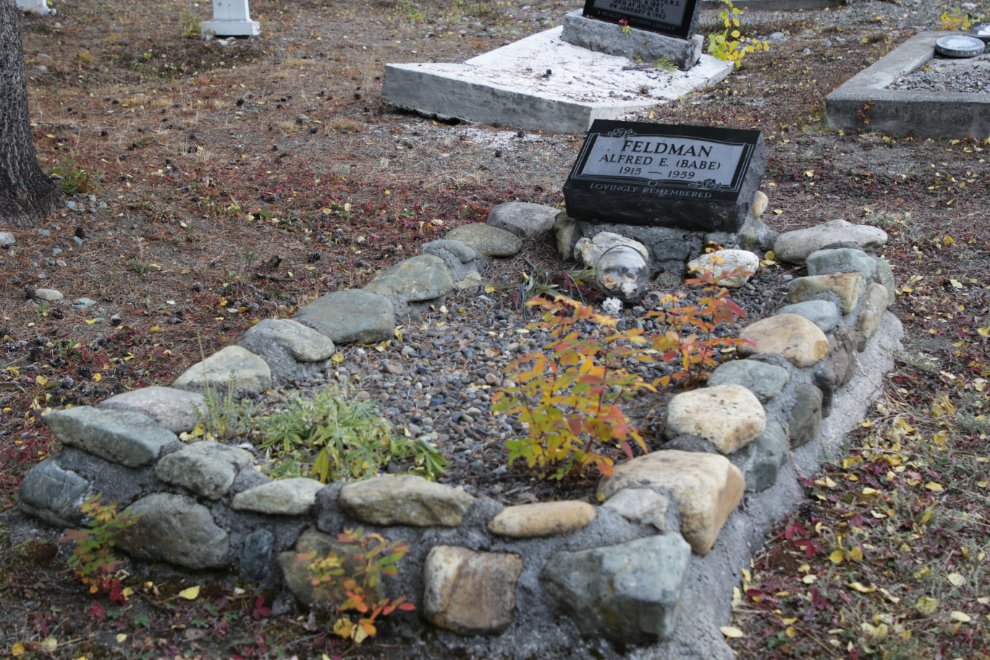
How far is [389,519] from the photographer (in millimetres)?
2488

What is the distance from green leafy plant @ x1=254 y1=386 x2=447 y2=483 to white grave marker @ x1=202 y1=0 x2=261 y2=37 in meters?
9.60

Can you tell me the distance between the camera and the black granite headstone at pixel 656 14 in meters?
9.51

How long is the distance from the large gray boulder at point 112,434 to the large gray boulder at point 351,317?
1.03 m

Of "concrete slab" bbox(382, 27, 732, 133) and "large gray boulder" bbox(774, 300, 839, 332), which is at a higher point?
"concrete slab" bbox(382, 27, 732, 133)

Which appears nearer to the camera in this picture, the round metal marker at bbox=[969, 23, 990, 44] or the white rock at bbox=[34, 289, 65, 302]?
the white rock at bbox=[34, 289, 65, 302]

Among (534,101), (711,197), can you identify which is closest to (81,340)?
(711,197)

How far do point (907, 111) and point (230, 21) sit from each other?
8.84 m

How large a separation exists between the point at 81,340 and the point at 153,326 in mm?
344

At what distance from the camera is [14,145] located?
5.02 meters

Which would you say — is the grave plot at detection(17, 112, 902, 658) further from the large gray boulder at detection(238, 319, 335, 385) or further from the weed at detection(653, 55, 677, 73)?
the weed at detection(653, 55, 677, 73)

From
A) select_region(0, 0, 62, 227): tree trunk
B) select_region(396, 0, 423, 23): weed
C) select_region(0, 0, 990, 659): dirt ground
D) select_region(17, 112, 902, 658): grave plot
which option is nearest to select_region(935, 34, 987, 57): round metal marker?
select_region(0, 0, 990, 659): dirt ground

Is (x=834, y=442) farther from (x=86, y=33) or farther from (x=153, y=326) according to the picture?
(x=86, y=33)

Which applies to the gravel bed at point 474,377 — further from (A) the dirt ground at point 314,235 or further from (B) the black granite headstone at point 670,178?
(A) the dirt ground at point 314,235

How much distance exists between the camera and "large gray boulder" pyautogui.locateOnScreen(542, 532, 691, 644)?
2.20 meters
